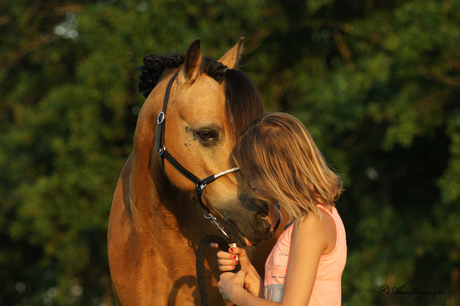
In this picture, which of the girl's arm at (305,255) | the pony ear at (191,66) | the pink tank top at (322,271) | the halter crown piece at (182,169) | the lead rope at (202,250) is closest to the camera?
the girl's arm at (305,255)

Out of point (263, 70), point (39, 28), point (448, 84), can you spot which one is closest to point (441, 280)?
point (448, 84)

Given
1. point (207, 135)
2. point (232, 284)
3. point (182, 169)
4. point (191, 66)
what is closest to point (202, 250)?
point (232, 284)

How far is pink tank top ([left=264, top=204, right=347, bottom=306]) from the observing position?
173 centimetres

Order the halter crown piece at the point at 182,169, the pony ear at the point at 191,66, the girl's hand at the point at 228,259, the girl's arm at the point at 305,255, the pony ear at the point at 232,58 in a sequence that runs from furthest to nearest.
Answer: the pony ear at the point at 232,58
the pony ear at the point at 191,66
the halter crown piece at the point at 182,169
the girl's hand at the point at 228,259
the girl's arm at the point at 305,255

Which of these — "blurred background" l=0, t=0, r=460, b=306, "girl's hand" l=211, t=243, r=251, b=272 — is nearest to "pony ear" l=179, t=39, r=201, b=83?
"girl's hand" l=211, t=243, r=251, b=272

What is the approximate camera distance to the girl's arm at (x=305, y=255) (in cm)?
163

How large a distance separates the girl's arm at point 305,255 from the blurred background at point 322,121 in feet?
14.9

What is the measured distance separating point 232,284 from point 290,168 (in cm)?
50

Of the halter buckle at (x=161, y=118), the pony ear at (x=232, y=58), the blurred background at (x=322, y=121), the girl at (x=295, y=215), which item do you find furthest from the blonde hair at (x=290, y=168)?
the blurred background at (x=322, y=121)

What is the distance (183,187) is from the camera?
239cm

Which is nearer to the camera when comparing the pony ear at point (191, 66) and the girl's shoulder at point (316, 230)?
the girl's shoulder at point (316, 230)

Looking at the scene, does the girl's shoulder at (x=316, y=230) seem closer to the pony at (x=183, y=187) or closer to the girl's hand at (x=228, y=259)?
the girl's hand at (x=228, y=259)

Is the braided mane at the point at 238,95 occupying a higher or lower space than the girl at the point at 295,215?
higher

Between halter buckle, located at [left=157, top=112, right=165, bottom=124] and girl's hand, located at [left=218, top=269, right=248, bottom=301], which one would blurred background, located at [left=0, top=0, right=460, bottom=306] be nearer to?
halter buckle, located at [left=157, top=112, right=165, bottom=124]
